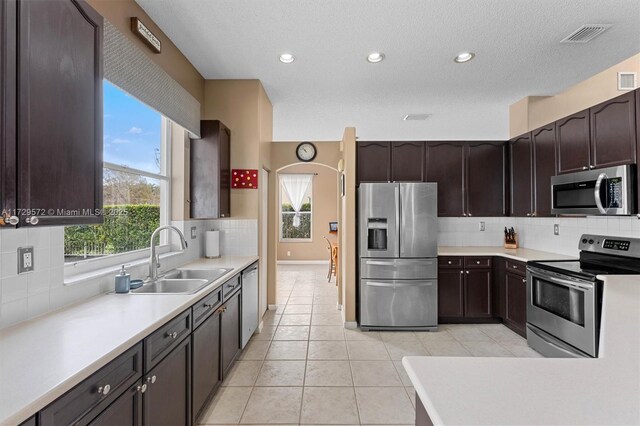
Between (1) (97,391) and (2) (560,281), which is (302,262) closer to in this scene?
(2) (560,281)

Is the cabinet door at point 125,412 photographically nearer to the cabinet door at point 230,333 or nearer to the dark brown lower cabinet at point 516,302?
the cabinet door at point 230,333

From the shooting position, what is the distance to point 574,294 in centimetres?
263

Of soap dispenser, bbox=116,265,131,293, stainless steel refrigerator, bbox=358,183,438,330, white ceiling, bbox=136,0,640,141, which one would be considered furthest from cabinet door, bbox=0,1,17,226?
stainless steel refrigerator, bbox=358,183,438,330

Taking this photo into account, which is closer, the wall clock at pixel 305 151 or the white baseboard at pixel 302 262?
the wall clock at pixel 305 151

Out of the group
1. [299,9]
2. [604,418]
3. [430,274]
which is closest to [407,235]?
[430,274]

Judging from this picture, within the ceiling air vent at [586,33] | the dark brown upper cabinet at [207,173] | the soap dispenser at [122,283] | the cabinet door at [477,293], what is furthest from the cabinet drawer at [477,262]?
the soap dispenser at [122,283]

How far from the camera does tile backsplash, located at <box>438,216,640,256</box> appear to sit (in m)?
3.04

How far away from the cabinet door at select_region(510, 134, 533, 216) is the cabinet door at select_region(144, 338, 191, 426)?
3828 millimetres

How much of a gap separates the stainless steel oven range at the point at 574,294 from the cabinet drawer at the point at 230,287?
9.25 feet

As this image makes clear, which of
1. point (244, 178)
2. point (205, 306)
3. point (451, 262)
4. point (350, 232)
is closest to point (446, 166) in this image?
point (451, 262)

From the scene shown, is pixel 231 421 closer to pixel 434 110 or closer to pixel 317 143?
pixel 317 143

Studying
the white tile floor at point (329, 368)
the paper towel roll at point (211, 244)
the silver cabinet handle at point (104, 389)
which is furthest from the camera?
the paper towel roll at point (211, 244)

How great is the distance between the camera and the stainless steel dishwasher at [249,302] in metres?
3.07

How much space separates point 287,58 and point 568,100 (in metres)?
3.48
